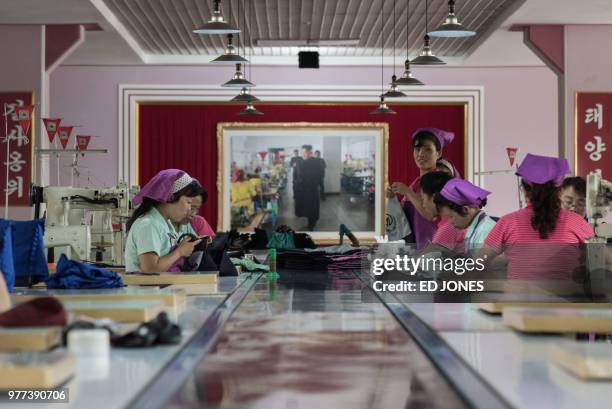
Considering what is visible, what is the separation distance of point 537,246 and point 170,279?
157 centimetres

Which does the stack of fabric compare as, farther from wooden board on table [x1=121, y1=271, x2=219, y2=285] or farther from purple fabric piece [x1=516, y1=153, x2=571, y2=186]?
wooden board on table [x1=121, y1=271, x2=219, y2=285]

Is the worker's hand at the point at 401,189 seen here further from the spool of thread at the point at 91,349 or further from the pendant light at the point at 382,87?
the pendant light at the point at 382,87

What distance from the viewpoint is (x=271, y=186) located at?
13.5 m

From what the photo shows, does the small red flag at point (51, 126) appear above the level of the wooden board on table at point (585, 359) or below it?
above

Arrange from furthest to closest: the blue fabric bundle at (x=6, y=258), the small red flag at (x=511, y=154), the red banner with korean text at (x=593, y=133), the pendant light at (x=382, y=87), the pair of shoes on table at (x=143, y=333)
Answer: the small red flag at (x=511, y=154) → the pendant light at (x=382, y=87) → the red banner with korean text at (x=593, y=133) → the blue fabric bundle at (x=6, y=258) → the pair of shoes on table at (x=143, y=333)

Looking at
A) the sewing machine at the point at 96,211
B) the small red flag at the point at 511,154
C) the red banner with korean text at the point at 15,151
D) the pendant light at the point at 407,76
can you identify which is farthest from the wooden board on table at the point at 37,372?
the small red flag at the point at 511,154

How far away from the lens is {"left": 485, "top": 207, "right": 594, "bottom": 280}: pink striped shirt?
3.51 meters

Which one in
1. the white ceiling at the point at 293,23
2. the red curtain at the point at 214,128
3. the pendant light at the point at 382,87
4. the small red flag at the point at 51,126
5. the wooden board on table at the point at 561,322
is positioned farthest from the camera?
the red curtain at the point at 214,128

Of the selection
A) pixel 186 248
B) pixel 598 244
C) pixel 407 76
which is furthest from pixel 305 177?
pixel 598 244

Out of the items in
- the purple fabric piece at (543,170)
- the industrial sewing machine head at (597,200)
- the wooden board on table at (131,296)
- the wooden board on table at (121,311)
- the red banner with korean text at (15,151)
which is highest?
the red banner with korean text at (15,151)

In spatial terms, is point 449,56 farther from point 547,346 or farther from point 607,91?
point 547,346

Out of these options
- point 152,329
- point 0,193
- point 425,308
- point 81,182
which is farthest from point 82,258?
point 81,182

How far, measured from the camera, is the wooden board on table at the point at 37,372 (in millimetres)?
1196

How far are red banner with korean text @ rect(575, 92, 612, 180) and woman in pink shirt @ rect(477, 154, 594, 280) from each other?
630cm
